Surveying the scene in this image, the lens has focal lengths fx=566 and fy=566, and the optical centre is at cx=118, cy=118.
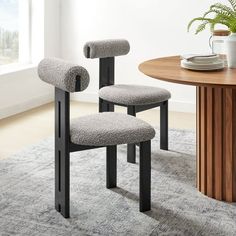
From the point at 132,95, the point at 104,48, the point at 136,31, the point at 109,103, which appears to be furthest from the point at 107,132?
the point at 136,31

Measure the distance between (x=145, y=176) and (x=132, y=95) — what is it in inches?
29.9

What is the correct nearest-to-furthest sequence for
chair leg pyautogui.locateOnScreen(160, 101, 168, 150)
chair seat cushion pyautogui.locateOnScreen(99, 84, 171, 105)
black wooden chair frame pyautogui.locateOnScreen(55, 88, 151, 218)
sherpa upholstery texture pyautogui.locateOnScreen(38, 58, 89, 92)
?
sherpa upholstery texture pyautogui.locateOnScreen(38, 58, 89, 92) < black wooden chair frame pyautogui.locateOnScreen(55, 88, 151, 218) < chair seat cushion pyautogui.locateOnScreen(99, 84, 171, 105) < chair leg pyautogui.locateOnScreen(160, 101, 168, 150)

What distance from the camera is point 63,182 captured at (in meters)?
2.75

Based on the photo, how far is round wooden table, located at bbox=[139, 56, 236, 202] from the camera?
288 cm

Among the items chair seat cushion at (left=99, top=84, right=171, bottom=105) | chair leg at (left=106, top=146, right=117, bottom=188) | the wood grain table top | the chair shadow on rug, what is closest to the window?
chair seat cushion at (left=99, top=84, right=171, bottom=105)

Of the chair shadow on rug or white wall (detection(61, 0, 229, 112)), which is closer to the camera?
the chair shadow on rug

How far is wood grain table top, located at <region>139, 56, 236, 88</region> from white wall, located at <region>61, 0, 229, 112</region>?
1855 millimetres

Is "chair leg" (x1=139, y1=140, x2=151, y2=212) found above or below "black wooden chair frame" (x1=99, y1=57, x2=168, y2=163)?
below

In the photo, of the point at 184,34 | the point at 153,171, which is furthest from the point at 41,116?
the point at 153,171

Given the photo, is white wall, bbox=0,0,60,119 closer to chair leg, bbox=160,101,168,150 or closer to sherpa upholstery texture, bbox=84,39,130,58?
sherpa upholstery texture, bbox=84,39,130,58

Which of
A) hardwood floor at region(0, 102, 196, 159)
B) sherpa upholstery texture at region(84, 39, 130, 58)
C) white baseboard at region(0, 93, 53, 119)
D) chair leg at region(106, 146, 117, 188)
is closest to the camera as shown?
chair leg at region(106, 146, 117, 188)

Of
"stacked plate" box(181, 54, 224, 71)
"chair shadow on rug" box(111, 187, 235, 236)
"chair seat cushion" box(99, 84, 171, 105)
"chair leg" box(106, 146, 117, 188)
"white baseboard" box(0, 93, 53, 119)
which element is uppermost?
"stacked plate" box(181, 54, 224, 71)

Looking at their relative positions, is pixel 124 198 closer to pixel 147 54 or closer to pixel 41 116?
pixel 41 116

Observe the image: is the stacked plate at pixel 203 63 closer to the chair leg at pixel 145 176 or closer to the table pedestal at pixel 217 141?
the table pedestal at pixel 217 141
